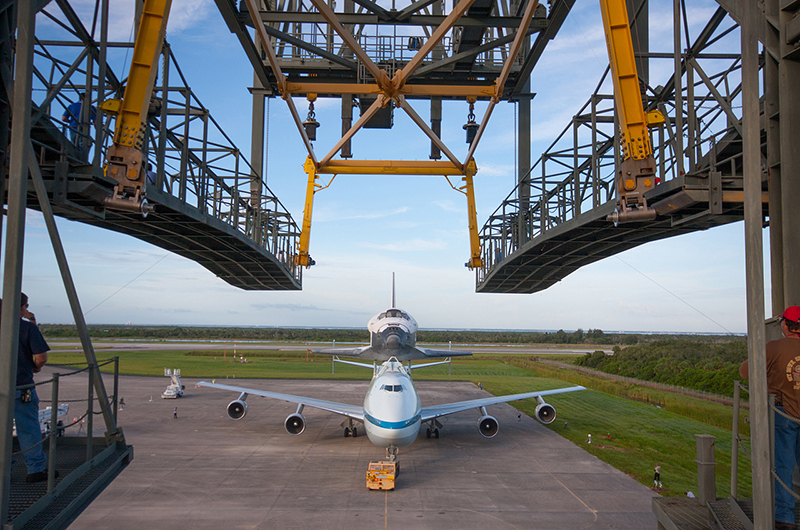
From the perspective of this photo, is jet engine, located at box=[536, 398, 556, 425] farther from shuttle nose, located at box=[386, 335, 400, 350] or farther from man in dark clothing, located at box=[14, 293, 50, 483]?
man in dark clothing, located at box=[14, 293, 50, 483]

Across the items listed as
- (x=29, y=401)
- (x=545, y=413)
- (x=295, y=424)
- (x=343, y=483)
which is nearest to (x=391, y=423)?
(x=343, y=483)

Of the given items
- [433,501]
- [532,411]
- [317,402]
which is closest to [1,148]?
[433,501]

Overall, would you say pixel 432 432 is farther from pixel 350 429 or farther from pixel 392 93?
pixel 392 93

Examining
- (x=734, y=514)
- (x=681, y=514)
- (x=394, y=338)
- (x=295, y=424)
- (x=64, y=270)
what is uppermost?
(x=64, y=270)

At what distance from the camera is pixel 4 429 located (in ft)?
15.6

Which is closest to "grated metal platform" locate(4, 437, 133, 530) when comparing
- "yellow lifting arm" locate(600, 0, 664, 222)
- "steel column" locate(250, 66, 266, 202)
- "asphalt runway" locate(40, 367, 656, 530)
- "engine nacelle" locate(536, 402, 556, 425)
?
"asphalt runway" locate(40, 367, 656, 530)

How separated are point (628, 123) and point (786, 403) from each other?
893 cm

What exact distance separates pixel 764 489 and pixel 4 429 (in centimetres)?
739

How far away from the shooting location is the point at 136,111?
1141 cm

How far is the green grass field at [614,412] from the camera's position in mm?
18922

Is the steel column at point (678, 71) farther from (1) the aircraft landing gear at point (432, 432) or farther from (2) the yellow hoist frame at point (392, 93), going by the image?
(1) the aircraft landing gear at point (432, 432)

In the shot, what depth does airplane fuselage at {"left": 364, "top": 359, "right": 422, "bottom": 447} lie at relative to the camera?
17156 mm

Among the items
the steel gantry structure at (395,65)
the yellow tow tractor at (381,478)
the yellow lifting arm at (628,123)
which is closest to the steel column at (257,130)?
the steel gantry structure at (395,65)

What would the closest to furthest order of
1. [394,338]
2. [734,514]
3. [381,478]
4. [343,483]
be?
1. [734,514]
2. [381,478]
3. [343,483]
4. [394,338]
